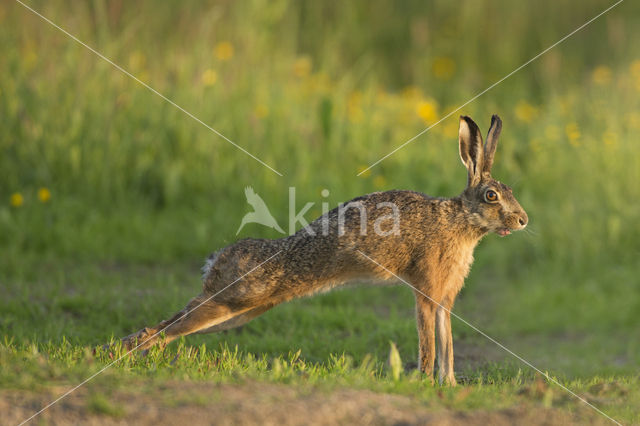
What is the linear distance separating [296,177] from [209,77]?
196 centimetres

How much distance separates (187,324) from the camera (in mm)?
5230

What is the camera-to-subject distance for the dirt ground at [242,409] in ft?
11.7

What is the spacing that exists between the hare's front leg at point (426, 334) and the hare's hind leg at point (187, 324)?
1128 mm

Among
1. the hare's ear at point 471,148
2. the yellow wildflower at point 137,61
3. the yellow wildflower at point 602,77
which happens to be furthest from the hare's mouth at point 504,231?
the yellow wildflower at point 602,77

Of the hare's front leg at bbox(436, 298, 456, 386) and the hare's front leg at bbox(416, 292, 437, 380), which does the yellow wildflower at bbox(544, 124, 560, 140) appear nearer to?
the hare's front leg at bbox(436, 298, 456, 386)

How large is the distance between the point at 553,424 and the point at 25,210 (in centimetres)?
671

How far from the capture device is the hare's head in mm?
5367

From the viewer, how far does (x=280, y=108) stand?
A: 1050cm

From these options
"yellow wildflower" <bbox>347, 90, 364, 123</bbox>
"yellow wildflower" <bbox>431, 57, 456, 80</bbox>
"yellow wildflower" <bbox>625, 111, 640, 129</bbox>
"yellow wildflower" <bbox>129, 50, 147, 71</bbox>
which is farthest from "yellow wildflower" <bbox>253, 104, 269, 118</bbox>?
"yellow wildflower" <bbox>625, 111, 640, 129</bbox>

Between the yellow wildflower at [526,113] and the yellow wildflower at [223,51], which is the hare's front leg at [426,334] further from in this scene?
the yellow wildflower at [223,51]

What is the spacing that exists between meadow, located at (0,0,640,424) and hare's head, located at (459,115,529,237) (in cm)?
102

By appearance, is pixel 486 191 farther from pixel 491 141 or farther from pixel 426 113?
pixel 426 113

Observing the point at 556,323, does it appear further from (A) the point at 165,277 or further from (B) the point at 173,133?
(B) the point at 173,133

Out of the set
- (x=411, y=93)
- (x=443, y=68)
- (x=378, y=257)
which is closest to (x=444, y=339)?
(x=378, y=257)
